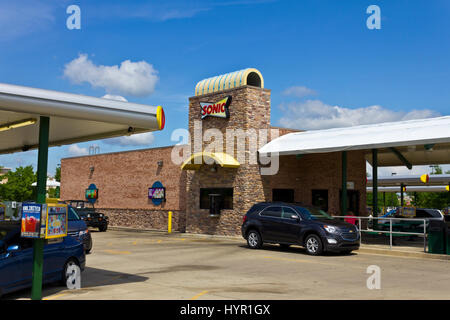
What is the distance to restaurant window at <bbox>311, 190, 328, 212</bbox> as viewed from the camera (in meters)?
26.2

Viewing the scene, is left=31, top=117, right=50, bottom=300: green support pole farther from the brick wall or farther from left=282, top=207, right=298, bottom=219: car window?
the brick wall

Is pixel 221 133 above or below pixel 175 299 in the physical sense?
above

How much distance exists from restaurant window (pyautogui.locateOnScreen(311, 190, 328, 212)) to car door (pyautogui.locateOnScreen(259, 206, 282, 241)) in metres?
7.51

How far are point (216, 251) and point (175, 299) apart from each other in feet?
31.5

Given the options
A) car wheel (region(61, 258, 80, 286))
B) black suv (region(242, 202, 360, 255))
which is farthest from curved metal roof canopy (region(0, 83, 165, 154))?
black suv (region(242, 202, 360, 255))

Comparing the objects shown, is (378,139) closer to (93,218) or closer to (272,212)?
(272,212)

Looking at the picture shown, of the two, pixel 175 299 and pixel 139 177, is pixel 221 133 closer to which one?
pixel 139 177

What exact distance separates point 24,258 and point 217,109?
56.9ft

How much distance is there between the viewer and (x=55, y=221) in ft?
31.0

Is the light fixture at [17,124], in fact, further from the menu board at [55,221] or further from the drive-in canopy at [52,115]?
the menu board at [55,221]

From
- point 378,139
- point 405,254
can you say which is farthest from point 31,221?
point 378,139

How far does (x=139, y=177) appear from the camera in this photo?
33.6 meters

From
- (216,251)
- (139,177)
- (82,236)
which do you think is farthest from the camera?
(139,177)
